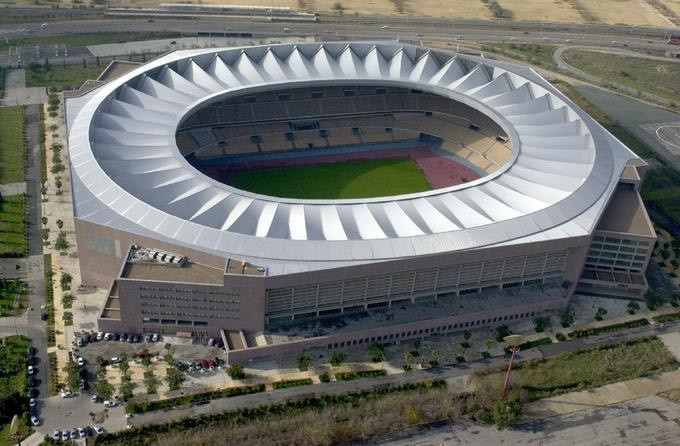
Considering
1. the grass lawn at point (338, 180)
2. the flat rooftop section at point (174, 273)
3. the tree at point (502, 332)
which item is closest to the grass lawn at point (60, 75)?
the grass lawn at point (338, 180)

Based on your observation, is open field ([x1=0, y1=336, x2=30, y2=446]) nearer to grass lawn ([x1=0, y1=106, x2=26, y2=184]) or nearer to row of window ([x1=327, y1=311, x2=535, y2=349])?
row of window ([x1=327, y1=311, x2=535, y2=349])

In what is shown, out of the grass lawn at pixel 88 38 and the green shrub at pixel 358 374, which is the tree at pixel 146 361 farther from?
the grass lawn at pixel 88 38

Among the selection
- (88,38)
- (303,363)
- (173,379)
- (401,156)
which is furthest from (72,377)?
(88,38)

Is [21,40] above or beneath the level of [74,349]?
above

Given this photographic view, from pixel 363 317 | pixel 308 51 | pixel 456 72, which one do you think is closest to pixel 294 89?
pixel 308 51

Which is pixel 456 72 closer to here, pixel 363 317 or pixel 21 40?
pixel 363 317

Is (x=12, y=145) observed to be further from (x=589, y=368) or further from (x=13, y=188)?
(x=589, y=368)
